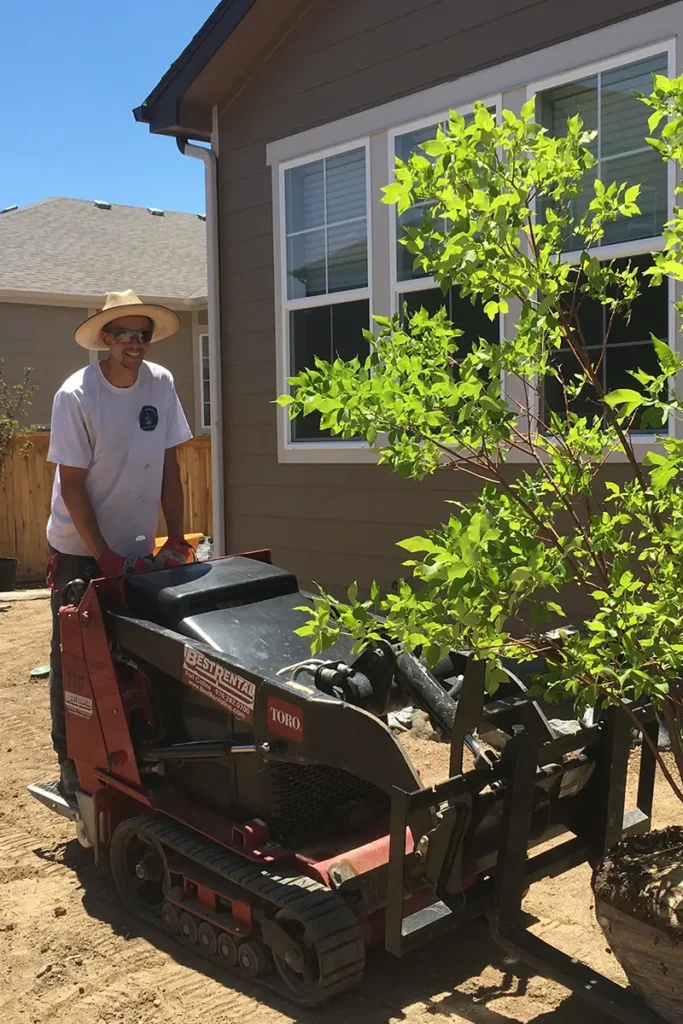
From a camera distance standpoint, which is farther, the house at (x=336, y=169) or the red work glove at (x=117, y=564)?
the house at (x=336, y=169)

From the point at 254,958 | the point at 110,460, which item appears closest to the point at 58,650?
the point at 110,460

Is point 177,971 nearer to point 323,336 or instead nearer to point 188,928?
point 188,928

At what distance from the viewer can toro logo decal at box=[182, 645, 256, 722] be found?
3.04 m

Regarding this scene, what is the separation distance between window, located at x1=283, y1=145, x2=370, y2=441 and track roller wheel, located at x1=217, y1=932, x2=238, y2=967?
4526mm

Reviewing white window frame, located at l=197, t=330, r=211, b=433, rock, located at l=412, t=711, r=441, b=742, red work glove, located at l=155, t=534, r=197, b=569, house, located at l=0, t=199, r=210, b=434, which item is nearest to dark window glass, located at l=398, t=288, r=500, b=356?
rock, located at l=412, t=711, r=441, b=742

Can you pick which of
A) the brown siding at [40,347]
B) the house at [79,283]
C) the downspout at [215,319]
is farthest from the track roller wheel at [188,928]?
the brown siding at [40,347]

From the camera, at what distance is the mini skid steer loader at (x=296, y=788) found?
272cm

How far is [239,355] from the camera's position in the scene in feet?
26.0

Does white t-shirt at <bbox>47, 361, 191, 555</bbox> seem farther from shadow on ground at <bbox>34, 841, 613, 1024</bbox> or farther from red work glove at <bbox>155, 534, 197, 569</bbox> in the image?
shadow on ground at <bbox>34, 841, 613, 1024</bbox>

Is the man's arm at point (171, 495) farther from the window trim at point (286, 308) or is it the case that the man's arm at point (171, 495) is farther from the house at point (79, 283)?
the house at point (79, 283)

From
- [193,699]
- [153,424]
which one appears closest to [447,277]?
[193,699]

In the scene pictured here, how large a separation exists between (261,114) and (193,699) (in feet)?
18.0

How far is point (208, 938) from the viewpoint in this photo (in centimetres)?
317

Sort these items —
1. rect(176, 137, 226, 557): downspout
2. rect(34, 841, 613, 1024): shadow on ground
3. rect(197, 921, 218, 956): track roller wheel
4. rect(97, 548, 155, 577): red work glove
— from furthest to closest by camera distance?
rect(176, 137, 226, 557): downspout
rect(97, 548, 155, 577): red work glove
rect(197, 921, 218, 956): track roller wheel
rect(34, 841, 613, 1024): shadow on ground
